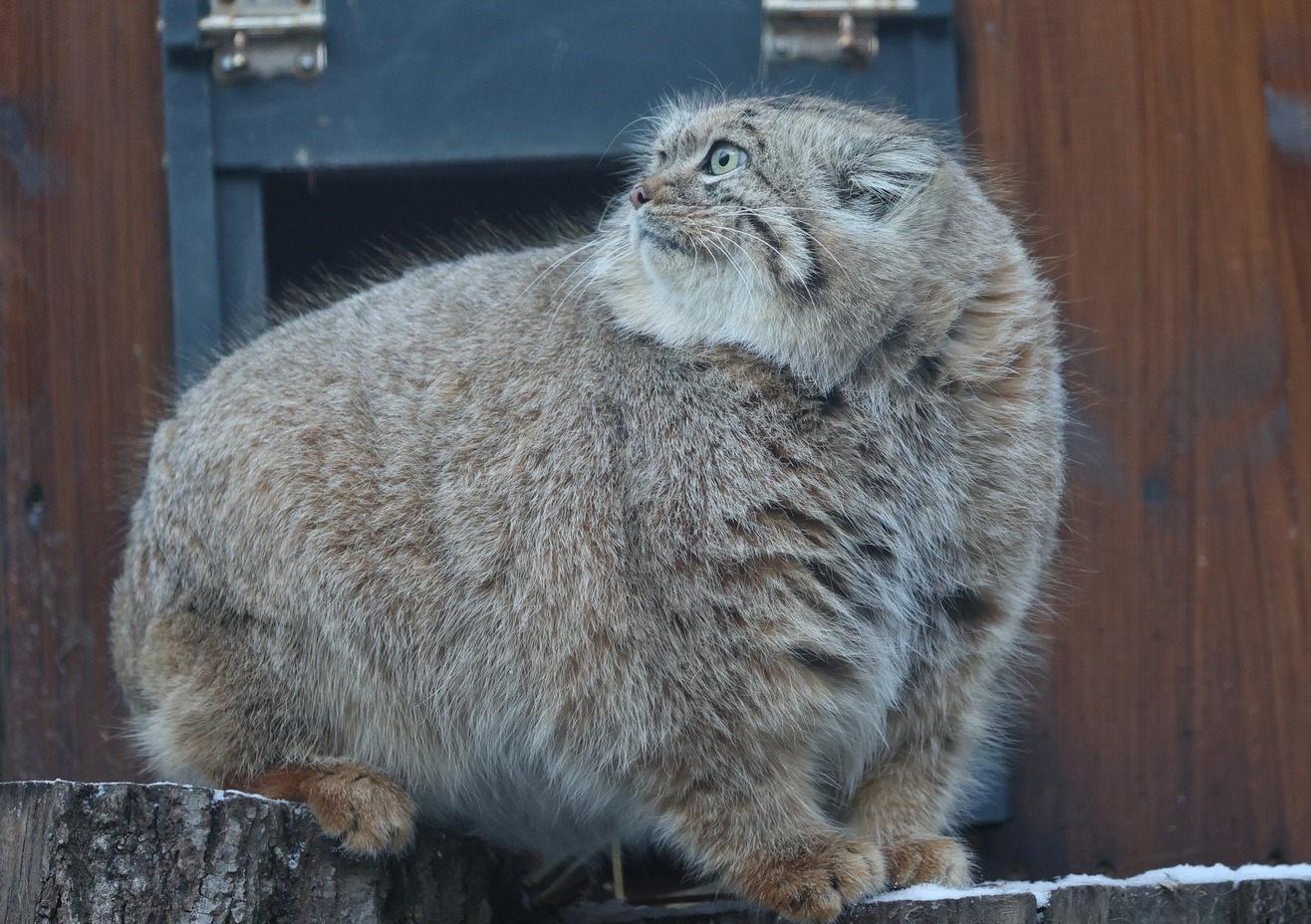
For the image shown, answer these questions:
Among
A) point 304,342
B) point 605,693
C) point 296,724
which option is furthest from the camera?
point 304,342

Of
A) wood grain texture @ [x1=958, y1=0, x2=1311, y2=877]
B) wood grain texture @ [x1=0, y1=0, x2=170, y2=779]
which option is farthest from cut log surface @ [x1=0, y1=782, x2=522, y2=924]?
wood grain texture @ [x1=958, y1=0, x2=1311, y2=877]

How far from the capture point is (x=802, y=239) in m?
3.65

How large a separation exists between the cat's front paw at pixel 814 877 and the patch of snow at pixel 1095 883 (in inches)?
2.4

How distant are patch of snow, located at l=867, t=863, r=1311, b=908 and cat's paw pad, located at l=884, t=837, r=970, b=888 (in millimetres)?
186

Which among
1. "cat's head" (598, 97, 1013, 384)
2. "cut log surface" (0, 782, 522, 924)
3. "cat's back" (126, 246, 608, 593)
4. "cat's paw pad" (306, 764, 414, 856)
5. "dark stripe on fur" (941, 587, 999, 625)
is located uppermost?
"cat's head" (598, 97, 1013, 384)

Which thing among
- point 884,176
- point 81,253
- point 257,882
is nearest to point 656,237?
point 884,176

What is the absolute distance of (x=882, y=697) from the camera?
12.0ft

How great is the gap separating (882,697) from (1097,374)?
1.75m

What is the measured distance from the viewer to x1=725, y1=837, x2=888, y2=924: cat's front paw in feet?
11.0

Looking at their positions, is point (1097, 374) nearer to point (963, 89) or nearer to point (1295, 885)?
point (963, 89)

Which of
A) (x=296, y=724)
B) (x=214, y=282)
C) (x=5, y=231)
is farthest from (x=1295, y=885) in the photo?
(x=5, y=231)

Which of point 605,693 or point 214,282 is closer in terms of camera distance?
point 605,693

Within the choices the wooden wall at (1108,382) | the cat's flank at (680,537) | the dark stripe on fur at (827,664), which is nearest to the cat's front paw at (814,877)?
the cat's flank at (680,537)

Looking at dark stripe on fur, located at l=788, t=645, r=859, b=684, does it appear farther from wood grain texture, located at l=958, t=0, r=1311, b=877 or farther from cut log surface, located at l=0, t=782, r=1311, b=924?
wood grain texture, located at l=958, t=0, r=1311, b=877
